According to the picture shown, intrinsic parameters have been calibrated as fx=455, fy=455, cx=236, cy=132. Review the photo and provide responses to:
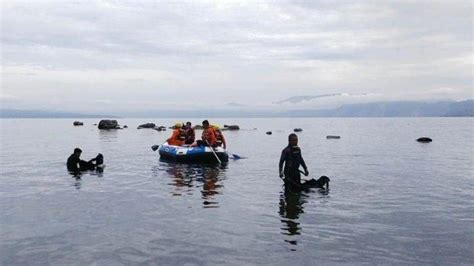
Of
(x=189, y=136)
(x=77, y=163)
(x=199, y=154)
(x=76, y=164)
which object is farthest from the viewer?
(x=189, y=136)

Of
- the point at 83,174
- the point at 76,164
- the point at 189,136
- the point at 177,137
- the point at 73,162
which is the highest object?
the point at 189,136

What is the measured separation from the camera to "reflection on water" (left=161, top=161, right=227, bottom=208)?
19.0 metres

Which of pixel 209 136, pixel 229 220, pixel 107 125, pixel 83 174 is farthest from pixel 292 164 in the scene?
pixel 107 125

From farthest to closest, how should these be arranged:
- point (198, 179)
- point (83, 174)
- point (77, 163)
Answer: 1. point (77, 163)
2. point (83, 174)
3. point (198, 179)

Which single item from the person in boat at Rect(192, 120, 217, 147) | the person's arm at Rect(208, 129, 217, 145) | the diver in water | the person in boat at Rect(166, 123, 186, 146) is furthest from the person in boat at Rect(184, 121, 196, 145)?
the diver in water

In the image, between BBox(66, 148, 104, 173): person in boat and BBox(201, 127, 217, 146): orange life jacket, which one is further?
BBox(201, 127, 217, 146): orange life jacket

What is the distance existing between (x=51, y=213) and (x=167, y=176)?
994 centimetres

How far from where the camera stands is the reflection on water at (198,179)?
62.5ft

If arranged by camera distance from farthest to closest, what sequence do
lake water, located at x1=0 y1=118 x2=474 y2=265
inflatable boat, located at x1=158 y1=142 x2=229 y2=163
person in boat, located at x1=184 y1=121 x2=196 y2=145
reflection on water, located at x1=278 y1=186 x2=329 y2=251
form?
person in boat, located at x1=184 y1=121 x2=196 y2=145
inflatable boat, located at x1=158 y1=142 x2=229 y2=163
reflection on water, located at x1=278 y1=186 x2=329 y2=251
lake water, located at x1=0 y1=118 x2=474 y2=265

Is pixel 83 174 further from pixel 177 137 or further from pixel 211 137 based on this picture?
pixel 177 137

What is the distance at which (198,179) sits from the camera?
23.7 meters

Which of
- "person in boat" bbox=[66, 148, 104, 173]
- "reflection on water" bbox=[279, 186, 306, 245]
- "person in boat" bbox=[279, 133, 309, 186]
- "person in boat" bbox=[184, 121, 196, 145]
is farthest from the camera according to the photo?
"person in boat" bbox=[184, 121, 196, 145]

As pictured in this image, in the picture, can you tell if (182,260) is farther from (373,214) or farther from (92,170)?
(92,170)

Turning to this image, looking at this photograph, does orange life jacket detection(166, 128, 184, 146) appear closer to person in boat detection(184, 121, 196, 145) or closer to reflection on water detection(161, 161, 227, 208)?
person in boat detection(184, 121, 196, 145)
